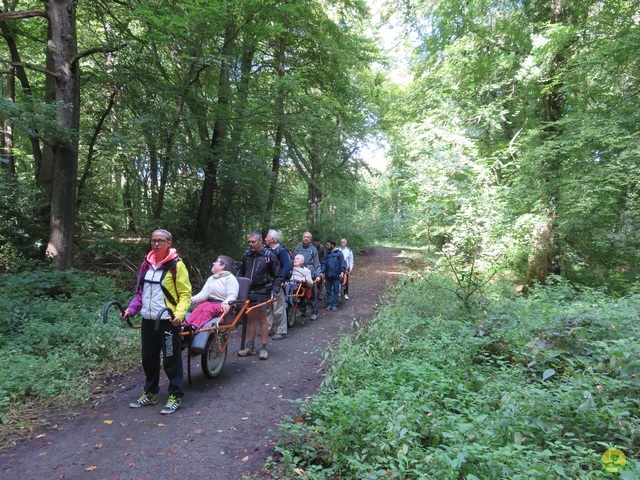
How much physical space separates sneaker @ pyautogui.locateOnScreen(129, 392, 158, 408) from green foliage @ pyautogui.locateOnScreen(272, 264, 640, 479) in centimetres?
171

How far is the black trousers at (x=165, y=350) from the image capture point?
4098 mm

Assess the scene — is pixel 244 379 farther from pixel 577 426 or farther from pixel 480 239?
pixel 480 239

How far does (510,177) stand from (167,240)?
965 centimetres

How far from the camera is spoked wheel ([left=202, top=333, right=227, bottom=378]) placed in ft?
15.6

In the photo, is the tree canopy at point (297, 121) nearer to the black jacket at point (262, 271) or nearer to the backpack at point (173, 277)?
the black jacket at point (262, 271)

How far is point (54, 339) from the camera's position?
5344mm

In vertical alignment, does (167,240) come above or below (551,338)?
above

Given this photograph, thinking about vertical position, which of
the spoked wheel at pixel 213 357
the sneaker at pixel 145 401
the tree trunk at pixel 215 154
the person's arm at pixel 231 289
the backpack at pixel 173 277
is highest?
the tree trunk at pixel 215 154

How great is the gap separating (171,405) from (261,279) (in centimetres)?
243

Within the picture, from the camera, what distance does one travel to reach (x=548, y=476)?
2225mm

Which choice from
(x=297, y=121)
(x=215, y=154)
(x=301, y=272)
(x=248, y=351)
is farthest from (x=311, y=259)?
(x=215, y=154)

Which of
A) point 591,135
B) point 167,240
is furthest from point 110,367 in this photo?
point 591,135

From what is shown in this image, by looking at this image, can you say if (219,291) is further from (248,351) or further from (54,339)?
(54,339)

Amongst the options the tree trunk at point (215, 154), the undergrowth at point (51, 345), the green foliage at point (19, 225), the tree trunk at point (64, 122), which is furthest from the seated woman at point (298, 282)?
the green foliage at point (19, 225)
